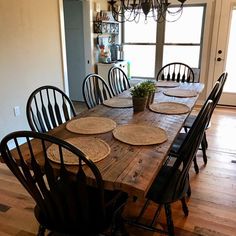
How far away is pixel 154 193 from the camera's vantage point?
1648 mm

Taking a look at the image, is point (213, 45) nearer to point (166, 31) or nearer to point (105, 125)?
point (166, 31)

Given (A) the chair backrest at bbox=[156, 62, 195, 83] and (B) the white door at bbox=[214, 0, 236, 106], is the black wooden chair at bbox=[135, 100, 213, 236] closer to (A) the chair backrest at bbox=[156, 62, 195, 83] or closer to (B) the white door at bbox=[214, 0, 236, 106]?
(A) the chair backrest at bbox=[156, 62, 195, 83]

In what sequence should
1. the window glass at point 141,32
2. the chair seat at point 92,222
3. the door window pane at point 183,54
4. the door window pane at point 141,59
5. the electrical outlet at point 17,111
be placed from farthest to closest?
1. the door window pane at point 141,59
2. the window glass at point 141,32
3. the door window pane at point 183,54
4. the electrical outlet at point 17,111
5. the chair seat at point 92,222

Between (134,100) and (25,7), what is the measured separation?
6.59 ft

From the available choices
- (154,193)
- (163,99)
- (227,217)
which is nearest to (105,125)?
(154,193)

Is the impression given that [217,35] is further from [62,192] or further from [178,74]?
[62,192]

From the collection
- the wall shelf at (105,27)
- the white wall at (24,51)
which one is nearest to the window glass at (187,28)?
the wall shelf at (105,27)

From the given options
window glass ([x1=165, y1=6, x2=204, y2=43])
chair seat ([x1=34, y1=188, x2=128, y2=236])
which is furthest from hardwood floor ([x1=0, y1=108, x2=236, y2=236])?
window glass ([x1=165, y1=6, x2=204, y2=43])

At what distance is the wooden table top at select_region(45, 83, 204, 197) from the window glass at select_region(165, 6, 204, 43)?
3403mm

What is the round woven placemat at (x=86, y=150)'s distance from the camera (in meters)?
1.39

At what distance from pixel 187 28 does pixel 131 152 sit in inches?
169

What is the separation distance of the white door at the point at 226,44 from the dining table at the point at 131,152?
9.51 ft

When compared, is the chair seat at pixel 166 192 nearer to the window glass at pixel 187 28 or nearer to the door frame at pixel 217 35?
the door frame at pixel 217 35

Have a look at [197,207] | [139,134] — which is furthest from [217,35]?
[139,134]
